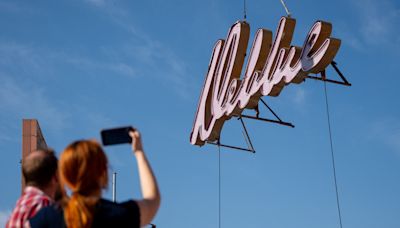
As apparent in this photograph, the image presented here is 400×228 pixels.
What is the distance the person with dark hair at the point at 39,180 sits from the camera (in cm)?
302

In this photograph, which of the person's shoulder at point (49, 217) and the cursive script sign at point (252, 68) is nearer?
the person's shoulder at point (49, 217)

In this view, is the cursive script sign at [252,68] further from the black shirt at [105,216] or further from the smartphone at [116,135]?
the black shirt at [105,216]

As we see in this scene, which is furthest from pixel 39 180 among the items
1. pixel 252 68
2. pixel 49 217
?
pixel 252 68

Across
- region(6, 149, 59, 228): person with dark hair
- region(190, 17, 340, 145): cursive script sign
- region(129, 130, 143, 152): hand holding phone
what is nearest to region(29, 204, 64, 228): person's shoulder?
region(6, 149, 59, 228): person with dark hair

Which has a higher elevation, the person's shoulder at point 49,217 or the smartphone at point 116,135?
the smartphone at point 116,135

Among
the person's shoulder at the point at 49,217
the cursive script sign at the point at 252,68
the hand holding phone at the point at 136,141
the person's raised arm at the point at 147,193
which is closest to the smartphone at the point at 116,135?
the hand holding phone at the point at 136,141

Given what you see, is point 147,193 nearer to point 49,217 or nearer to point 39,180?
point 49,217

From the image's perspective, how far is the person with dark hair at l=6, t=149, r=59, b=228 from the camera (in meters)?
3.02

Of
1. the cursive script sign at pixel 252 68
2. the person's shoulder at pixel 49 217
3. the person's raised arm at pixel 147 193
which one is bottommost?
the person's shoulder at pixel 49 217

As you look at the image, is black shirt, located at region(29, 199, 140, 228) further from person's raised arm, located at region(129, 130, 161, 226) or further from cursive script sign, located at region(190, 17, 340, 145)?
cursive script sign, located at region(190, 17, 340, 145)

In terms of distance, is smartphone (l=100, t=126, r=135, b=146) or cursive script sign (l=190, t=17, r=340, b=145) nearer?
smartphone (l=100, t=126, r=135, b=146)

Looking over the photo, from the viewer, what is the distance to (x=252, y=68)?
14.7m

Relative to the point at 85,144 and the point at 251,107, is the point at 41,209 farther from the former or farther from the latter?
the point at 251,107

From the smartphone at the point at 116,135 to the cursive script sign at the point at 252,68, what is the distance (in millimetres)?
9230
